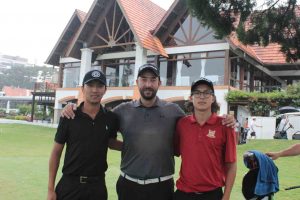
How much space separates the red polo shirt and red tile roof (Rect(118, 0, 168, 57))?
19.2m

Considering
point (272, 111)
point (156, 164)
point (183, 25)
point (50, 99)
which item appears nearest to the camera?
point (156, 164)

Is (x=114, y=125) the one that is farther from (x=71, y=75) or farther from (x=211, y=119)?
(x=71, y=75)

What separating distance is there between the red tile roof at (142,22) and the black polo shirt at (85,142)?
18.9 meters

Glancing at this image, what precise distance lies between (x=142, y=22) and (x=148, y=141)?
21.1 meters

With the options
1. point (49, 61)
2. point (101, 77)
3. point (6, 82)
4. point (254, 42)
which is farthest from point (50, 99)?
point (6, 82)

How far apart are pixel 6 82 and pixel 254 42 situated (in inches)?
3775

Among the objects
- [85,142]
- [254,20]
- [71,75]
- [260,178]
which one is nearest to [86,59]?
[71,75]

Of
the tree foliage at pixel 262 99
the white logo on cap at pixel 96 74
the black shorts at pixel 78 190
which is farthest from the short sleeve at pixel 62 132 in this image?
the tree foliage at pixel 262 99

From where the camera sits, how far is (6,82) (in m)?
97.1

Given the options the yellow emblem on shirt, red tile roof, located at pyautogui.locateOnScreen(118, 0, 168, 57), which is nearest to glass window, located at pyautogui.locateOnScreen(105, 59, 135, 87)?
red tile roof, located at pyautogui.locateOnScreen(118, 0, 168, 57)

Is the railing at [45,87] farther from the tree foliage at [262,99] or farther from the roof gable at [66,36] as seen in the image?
the tree foliage at [262,99]

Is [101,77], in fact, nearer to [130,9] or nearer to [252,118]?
[252,118]

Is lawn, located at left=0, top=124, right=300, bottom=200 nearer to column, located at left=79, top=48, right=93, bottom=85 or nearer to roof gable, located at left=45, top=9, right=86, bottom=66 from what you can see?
column, located at left=79, top=48, right=93, bottom=85

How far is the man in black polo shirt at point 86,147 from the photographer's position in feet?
11.7
